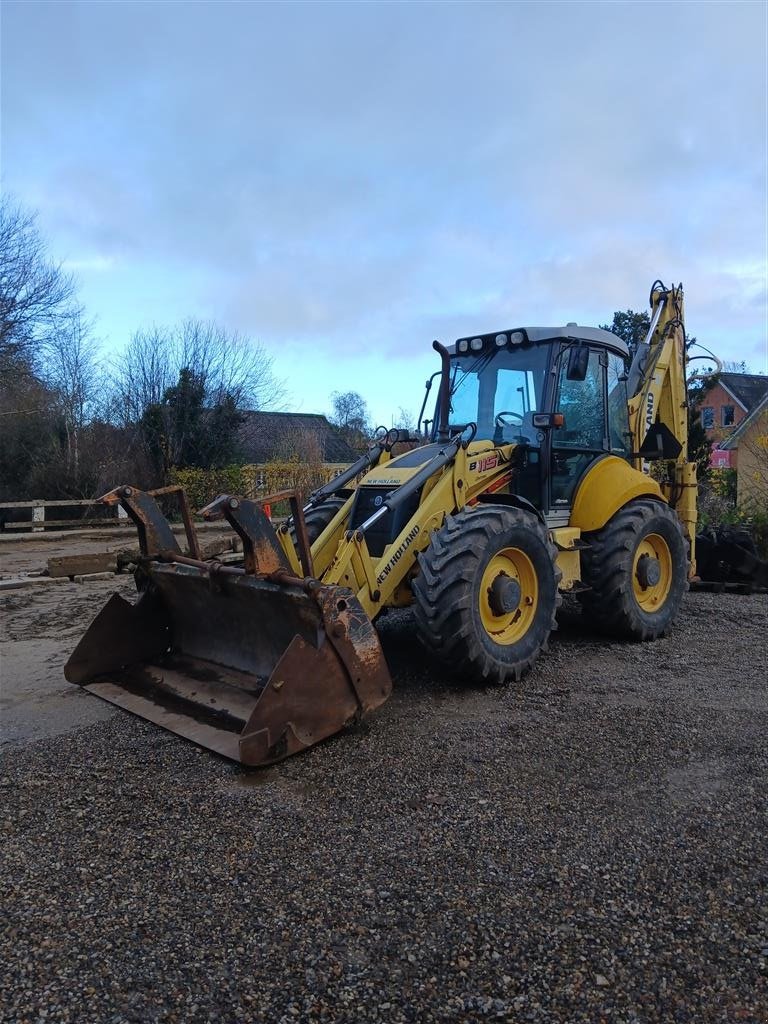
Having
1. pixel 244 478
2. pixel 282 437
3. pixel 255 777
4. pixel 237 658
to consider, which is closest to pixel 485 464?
pixel 237 658

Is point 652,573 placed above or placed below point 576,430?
below

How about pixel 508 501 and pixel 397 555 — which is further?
pixel 508 501

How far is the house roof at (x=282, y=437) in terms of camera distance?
21520mm

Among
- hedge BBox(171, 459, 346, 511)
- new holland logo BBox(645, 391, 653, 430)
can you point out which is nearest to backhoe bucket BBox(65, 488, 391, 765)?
new holland logo BBox(645, 391, 653, 430)

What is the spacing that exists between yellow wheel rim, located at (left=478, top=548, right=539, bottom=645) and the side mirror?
1733 millimetres

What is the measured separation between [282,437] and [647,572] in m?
17.0

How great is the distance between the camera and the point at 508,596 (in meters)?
5.05

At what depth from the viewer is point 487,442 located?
6.07 m

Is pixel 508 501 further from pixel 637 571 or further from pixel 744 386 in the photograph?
pixel 744 386

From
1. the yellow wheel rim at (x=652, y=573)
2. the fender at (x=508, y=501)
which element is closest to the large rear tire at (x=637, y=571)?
the yellow wheel rim at (x=652, y=573)

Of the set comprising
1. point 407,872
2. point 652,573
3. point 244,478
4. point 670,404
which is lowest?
point 407,872

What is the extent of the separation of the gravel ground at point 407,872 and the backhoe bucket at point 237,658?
21 centimetres

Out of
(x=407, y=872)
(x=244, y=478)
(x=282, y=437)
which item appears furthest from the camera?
(x=282, y=437)

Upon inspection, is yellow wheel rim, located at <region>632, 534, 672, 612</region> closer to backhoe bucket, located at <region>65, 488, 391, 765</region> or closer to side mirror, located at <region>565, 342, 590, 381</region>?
side mirror, located at <region>565, 342, 590, 381</region>
